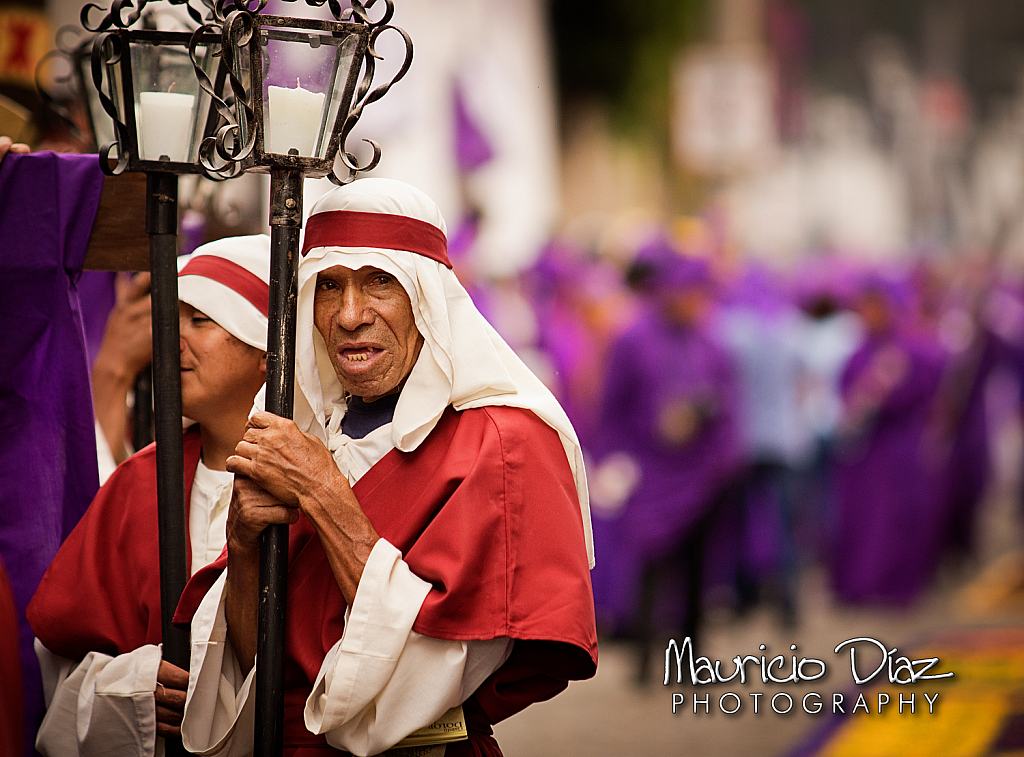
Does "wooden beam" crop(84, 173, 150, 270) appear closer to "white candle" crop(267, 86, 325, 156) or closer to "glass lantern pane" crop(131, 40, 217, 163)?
"glass lantern pane" crop(131, 40, 217, 163)

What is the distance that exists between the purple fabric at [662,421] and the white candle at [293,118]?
18.8ft

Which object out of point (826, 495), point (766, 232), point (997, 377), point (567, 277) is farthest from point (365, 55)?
point (766, 232)

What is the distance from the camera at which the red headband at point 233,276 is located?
3.20m

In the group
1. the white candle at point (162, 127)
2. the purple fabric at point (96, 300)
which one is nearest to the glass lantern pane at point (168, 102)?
the white candle at point (162, 127)

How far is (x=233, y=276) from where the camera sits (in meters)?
3.21

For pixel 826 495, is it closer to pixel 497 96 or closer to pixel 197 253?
pixel 497 96

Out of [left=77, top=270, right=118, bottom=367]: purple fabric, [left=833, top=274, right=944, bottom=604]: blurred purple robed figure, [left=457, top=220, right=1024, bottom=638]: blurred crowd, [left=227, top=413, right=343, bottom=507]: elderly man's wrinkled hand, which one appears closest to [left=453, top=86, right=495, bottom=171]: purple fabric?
[left=457, top=220, right=1024, bottom=638]: blurred crowd

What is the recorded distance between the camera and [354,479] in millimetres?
2814

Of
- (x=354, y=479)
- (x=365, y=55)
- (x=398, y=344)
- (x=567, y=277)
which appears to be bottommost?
(x=567, y=277)

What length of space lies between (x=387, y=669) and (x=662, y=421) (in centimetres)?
582

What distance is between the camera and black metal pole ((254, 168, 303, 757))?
2.57 meters

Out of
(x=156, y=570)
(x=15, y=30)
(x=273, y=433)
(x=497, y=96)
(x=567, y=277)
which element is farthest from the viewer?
(x=497, y=96)

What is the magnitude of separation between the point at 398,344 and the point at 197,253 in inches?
31.1

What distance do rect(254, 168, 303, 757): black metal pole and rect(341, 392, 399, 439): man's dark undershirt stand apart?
29 centimetres
